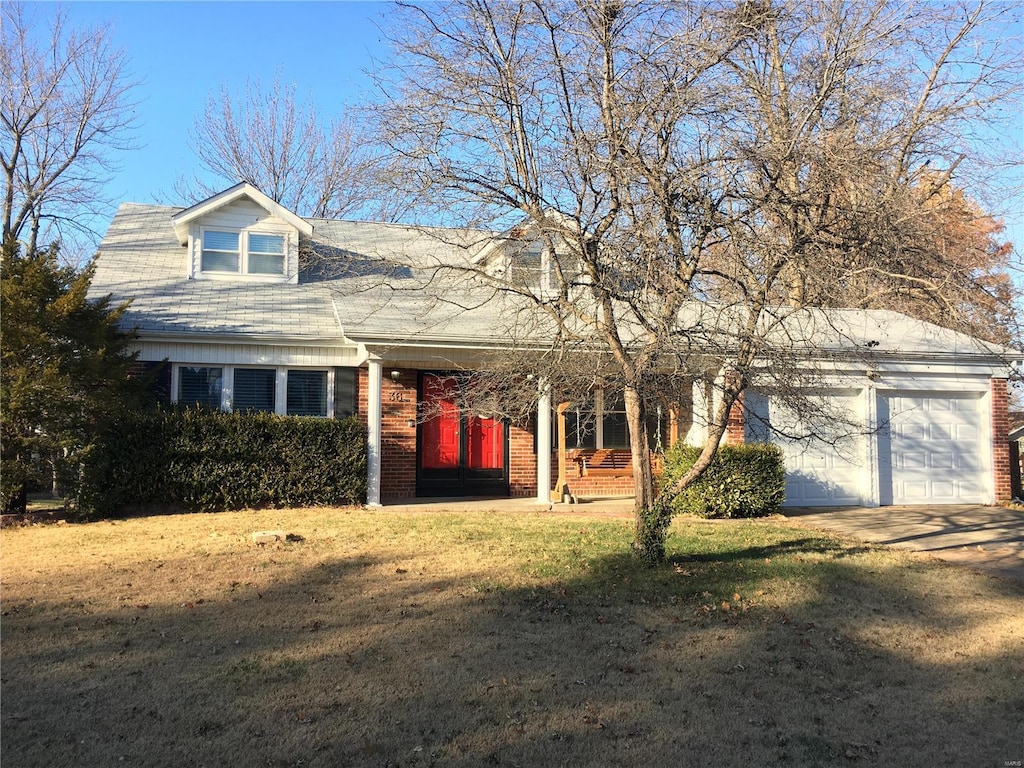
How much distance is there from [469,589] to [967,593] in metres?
4.74

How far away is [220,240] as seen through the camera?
15.8 meters

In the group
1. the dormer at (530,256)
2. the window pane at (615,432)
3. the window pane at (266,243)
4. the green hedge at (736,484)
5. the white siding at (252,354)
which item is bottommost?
the green hedge at (736,484)

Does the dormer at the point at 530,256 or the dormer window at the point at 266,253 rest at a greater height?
the dormer window at the point at 266,253

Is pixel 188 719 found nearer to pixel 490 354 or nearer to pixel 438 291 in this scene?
pixel 438 291

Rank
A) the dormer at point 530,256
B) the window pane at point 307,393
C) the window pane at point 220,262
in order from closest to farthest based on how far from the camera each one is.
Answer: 1. the dormer at point 530,256
2. the window pane at point 307,393
3. the window pane at point 220,262

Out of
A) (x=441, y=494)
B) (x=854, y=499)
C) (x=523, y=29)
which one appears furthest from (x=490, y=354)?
(x=854, y=499)

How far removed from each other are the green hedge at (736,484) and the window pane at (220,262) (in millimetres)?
9402

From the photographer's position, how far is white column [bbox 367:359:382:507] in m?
12.8

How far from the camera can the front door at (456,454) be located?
14.6 m

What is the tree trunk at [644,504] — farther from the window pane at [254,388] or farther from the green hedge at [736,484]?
the window pane at [254,388]

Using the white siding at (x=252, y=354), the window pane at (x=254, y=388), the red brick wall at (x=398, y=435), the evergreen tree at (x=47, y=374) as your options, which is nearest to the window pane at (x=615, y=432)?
the red brick wall at (x=398, y=435)

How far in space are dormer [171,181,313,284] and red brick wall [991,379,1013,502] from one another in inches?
530

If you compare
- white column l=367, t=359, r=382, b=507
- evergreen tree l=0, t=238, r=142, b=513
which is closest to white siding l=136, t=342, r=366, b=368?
white column l=367, t=359, r=382, b=507

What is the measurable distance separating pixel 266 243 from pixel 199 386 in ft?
12.5
